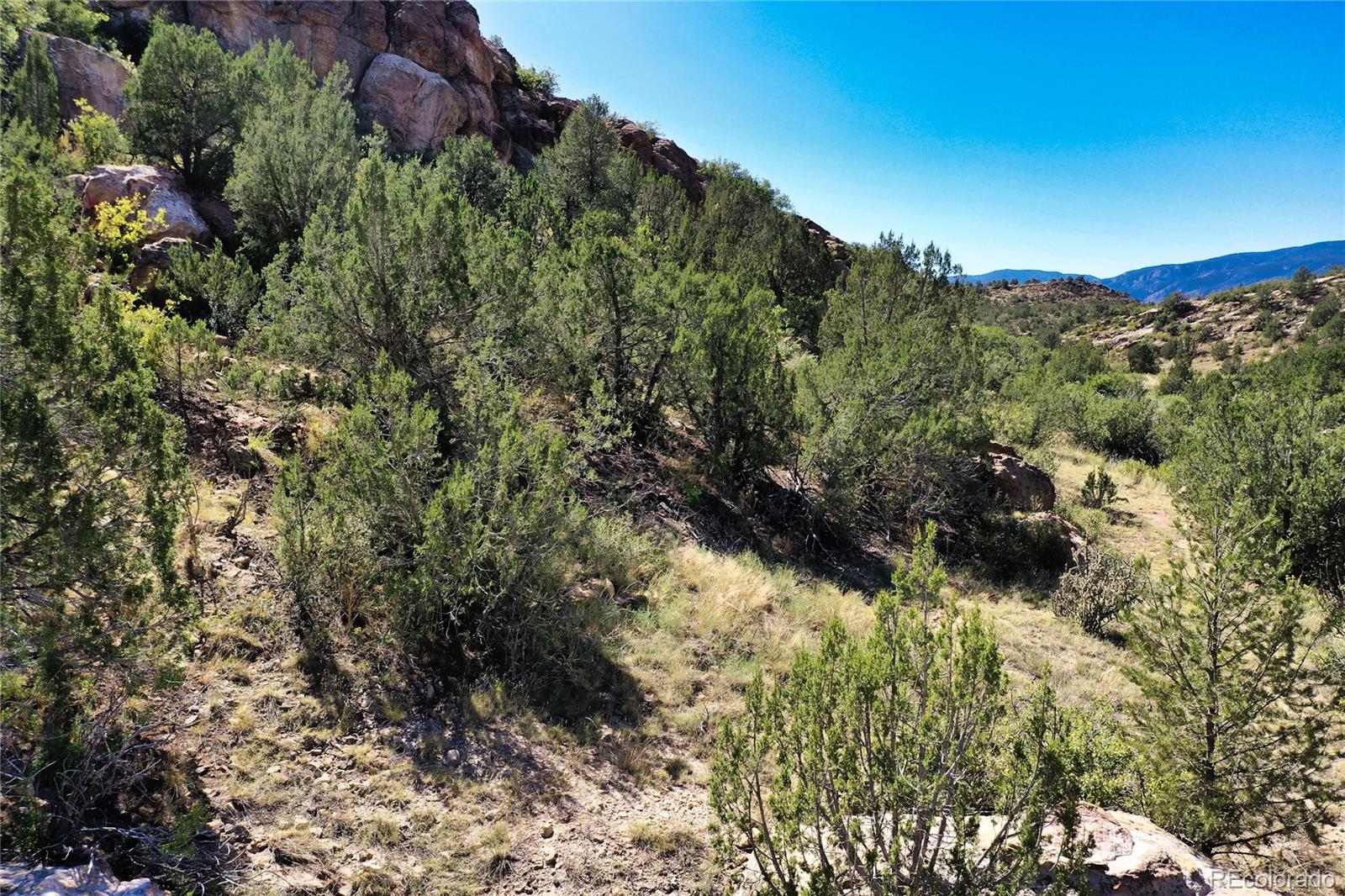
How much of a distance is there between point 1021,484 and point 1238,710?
7.87 meters

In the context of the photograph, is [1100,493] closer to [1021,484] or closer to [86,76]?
[1021,484]

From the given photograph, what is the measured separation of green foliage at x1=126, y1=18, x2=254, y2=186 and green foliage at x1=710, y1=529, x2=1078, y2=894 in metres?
16.3

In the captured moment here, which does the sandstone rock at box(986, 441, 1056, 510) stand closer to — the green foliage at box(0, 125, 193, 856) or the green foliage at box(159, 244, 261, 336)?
the green foliage at box(0, 125, 193, 856)

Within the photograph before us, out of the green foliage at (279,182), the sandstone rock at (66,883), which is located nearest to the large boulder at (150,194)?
the green foliage at (279,182)

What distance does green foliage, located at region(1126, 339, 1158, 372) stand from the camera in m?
32.1

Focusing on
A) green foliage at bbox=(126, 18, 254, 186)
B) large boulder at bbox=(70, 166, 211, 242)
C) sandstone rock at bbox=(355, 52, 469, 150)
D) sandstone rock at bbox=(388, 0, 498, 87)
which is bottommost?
large boulder at bbox=(70, 166, 211, 242)

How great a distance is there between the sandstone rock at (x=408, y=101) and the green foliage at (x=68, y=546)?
27662 millimetres

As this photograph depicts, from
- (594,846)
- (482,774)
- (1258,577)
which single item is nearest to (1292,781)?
(1258,577)

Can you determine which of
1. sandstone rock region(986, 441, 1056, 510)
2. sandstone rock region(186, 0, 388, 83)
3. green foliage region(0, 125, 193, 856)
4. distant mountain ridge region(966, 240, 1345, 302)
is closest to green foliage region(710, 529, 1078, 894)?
green foliage region(0, 125, 193, 856)

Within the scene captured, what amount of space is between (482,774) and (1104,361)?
35.2 m

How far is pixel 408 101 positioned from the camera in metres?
27.2

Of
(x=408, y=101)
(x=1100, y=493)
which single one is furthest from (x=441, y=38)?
(x=1100, y=493)

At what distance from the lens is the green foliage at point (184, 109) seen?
42.4 ft

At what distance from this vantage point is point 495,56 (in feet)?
112
